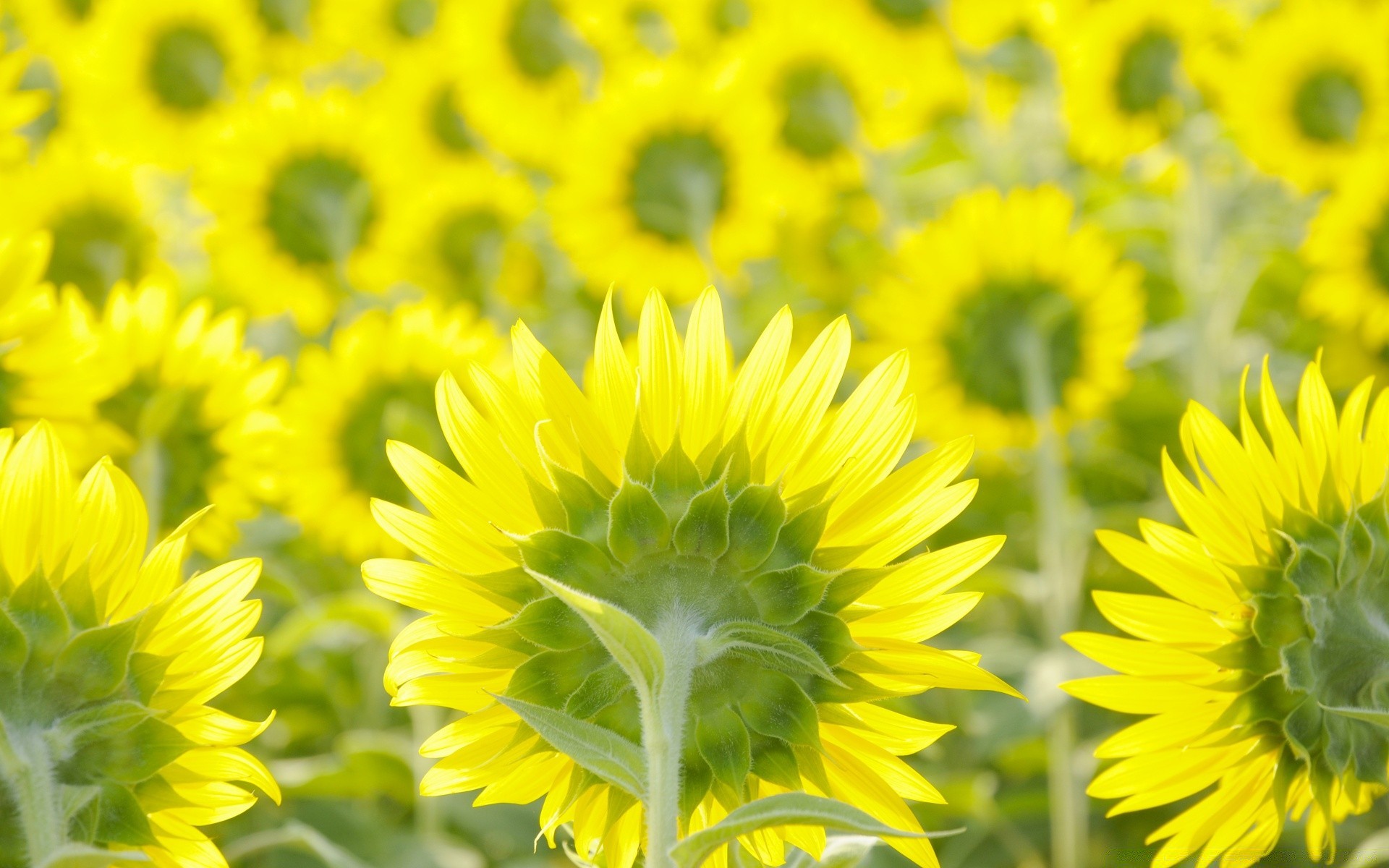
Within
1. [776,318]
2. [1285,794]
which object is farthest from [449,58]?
[1285,794]

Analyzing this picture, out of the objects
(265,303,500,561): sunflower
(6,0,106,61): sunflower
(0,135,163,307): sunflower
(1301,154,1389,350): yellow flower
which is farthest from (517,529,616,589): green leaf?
(6,0,106,61): sunflower

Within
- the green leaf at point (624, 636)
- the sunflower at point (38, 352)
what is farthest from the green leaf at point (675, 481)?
the sunflower at point (38, 352)

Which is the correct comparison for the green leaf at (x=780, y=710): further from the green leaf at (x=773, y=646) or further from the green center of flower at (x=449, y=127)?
the green center of flower at (x=449, y=127)

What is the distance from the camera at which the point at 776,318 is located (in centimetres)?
83

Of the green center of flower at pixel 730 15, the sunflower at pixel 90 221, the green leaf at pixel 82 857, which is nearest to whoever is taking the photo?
the green leaf at pixel 82 857

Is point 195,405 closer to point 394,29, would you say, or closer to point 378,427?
point 378,427

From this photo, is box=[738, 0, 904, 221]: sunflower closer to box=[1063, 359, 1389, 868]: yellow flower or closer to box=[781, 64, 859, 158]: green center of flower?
box=[781, 64, 859, 158]: green center of flower

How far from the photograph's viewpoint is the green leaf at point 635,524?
0.76 meters

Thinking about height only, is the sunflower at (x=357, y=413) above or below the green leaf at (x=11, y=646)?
above

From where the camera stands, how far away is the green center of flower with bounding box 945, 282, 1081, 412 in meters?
1.98

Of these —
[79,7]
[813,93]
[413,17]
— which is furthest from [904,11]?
[79,7]

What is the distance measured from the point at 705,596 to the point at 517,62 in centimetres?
263

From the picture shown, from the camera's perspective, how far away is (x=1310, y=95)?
2406 mm

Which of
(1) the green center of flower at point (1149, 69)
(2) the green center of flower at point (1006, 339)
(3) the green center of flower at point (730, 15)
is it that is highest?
(3) the green center of flower at point (730, 15)
